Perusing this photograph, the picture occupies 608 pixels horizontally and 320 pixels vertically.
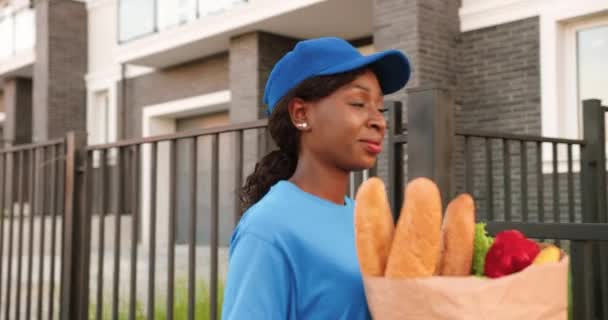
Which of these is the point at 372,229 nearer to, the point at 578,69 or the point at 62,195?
the point at 62,195

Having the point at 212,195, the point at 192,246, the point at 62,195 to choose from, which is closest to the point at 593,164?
the point at 212,195

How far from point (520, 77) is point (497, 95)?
359 millimetres

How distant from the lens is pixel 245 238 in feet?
4.58

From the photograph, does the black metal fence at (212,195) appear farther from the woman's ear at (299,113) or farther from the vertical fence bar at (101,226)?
the woman's ear at (299,113)

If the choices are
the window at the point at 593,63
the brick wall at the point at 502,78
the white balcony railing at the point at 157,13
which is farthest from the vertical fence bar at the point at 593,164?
the white balcony railing at the point at 157,13

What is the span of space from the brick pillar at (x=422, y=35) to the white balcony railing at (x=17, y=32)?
1171 cm

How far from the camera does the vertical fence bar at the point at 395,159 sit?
2.24m

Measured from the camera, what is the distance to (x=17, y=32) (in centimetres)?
1927

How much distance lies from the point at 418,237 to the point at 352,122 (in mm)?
360

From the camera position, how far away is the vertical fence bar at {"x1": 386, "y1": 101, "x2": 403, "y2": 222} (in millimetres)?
2244

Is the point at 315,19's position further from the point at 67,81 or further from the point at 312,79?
the point at 312,79

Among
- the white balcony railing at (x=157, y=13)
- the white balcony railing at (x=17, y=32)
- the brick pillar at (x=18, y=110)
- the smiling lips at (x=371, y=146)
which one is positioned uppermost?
the white balcony railing at (x=17, y=32)

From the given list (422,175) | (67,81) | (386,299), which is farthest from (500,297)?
(67,81)

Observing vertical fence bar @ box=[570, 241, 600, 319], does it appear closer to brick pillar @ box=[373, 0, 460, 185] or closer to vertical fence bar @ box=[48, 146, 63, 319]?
vertical fence bar @ box=[48, 146, 63, 319]
